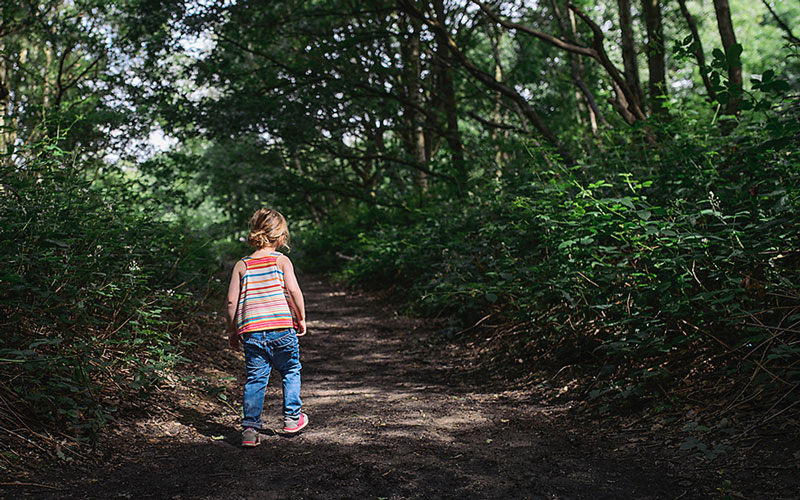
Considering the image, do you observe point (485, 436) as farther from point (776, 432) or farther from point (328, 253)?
point (328, 253)

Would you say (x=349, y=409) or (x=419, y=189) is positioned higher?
(x=419, y=189)

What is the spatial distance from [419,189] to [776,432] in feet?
40.0

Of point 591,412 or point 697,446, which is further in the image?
point 591,412

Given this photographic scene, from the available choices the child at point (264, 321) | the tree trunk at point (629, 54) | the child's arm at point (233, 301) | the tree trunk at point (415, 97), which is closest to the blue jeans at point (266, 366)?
the child at point (264, 321)

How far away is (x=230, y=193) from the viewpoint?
21141 millimetres

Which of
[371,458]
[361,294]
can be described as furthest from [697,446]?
[361,294]

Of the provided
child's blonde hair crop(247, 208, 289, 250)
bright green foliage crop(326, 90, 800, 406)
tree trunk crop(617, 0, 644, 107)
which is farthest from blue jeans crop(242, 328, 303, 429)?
tree trunk crop(617, 0, 644, 107)

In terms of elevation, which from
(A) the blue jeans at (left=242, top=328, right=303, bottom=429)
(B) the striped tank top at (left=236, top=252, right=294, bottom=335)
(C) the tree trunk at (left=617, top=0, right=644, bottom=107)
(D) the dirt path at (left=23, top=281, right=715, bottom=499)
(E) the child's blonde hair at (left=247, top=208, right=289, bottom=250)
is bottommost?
(D) the dirt path at (left=23, top=281, right=715, bottom=499)

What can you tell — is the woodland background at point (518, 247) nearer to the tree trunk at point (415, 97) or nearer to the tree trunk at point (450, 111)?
the tree trunk at point (450, 111)

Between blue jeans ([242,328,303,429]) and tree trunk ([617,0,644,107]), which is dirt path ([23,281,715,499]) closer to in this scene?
blue jeans ([242,328,303,429])

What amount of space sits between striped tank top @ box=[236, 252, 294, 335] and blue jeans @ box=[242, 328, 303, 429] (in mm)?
78

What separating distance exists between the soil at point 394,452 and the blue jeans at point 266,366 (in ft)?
0.82

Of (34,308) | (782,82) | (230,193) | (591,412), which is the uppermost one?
(230,193)

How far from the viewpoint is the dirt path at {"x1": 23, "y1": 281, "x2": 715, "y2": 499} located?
10.8 feet
